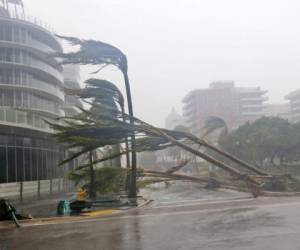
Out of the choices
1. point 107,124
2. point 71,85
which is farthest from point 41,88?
point 107,124

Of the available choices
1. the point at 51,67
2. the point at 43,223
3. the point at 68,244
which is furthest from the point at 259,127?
the point at 68,244

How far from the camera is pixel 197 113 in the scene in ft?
529

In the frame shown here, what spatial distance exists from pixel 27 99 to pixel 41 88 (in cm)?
333

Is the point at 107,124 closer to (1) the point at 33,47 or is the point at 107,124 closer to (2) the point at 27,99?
(2) the point at 27,99

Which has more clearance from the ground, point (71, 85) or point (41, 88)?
point (71, 85)

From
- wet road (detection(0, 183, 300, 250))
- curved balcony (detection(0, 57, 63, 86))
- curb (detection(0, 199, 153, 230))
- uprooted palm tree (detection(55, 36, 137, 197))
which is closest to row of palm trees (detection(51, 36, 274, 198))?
uprooted palm tree (detection(55, 36, 137, 197))

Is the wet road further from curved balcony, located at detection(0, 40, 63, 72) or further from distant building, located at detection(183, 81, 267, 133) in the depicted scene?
distant building, located at detection(183, 81, 267, 133)

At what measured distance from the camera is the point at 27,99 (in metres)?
59.0

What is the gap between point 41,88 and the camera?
6178 cm

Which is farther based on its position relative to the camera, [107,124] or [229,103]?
[229,103]

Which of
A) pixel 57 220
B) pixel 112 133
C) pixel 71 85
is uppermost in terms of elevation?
pixel 71 85

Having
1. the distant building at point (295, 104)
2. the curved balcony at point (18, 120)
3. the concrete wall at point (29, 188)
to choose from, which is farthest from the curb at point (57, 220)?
the distant building at point (295, 104)

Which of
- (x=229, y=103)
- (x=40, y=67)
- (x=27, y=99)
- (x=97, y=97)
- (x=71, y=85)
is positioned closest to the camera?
(x=97, y=97)

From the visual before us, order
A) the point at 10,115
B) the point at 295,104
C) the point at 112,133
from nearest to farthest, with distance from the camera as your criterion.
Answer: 1. the point at 112,133
2. the point at 10,115
3. the point at 295,104
